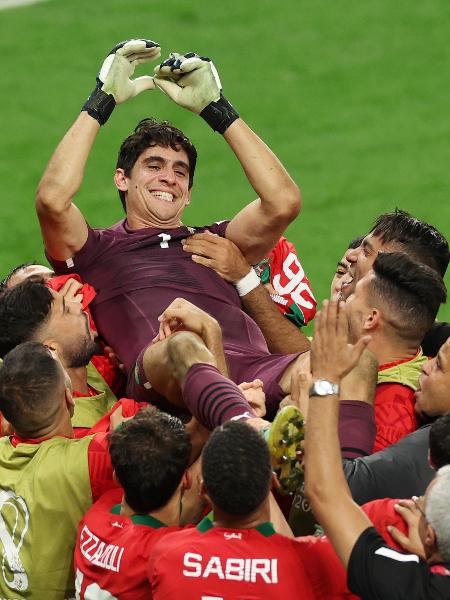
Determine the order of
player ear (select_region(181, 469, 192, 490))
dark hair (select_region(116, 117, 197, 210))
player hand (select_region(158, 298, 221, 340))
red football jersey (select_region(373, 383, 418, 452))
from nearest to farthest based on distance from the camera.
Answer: player ear (select_region(181, 469, 192, 490)), red football jersey (select_region(373, 383, 418, 452)), player hand (select_region(158, 298, 221, 340)), dark hair (select_region(116, 117, 197, 210))

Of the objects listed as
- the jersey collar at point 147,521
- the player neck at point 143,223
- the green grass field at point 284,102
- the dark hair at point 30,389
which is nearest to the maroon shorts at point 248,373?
the dark hair at point 30,389

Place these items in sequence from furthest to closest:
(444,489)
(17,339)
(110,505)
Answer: (17,339), (110,505), (444,489)

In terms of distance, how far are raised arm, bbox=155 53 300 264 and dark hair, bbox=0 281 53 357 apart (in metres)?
1.36

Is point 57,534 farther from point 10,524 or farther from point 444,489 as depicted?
point 444,489

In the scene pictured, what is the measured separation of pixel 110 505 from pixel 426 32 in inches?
405

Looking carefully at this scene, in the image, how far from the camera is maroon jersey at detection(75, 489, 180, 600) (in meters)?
5.41

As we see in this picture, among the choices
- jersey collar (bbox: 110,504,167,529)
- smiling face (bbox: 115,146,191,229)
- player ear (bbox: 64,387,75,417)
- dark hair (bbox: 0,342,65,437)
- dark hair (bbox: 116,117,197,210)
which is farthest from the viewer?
dark hair (bbox: 116,117,197,210)

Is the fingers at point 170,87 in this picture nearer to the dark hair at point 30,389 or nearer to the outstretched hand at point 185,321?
the outstretched hand at point 185,321

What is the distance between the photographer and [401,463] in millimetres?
5734


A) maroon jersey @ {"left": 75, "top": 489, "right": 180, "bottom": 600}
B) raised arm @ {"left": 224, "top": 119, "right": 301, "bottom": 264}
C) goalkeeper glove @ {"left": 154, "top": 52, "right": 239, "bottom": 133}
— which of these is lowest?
maroon jersey @ {"left": 75, "top": 489, "right": 180, "bottom": 600}

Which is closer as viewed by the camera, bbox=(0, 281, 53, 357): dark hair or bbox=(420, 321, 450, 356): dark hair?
bbox=(0, 281, 53, 357): dark hair

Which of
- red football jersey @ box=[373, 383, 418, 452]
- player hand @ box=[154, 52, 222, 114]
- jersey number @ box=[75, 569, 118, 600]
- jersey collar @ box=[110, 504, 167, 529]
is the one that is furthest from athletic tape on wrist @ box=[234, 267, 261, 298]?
jersey number @ box=[75, 569, 118, 600]

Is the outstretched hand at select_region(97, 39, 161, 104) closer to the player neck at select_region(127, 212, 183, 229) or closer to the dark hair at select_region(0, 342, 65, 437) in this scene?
the player neck at select_region(127, 212, 183, 229)

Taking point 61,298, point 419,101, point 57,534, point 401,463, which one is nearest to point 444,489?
point 401,463
